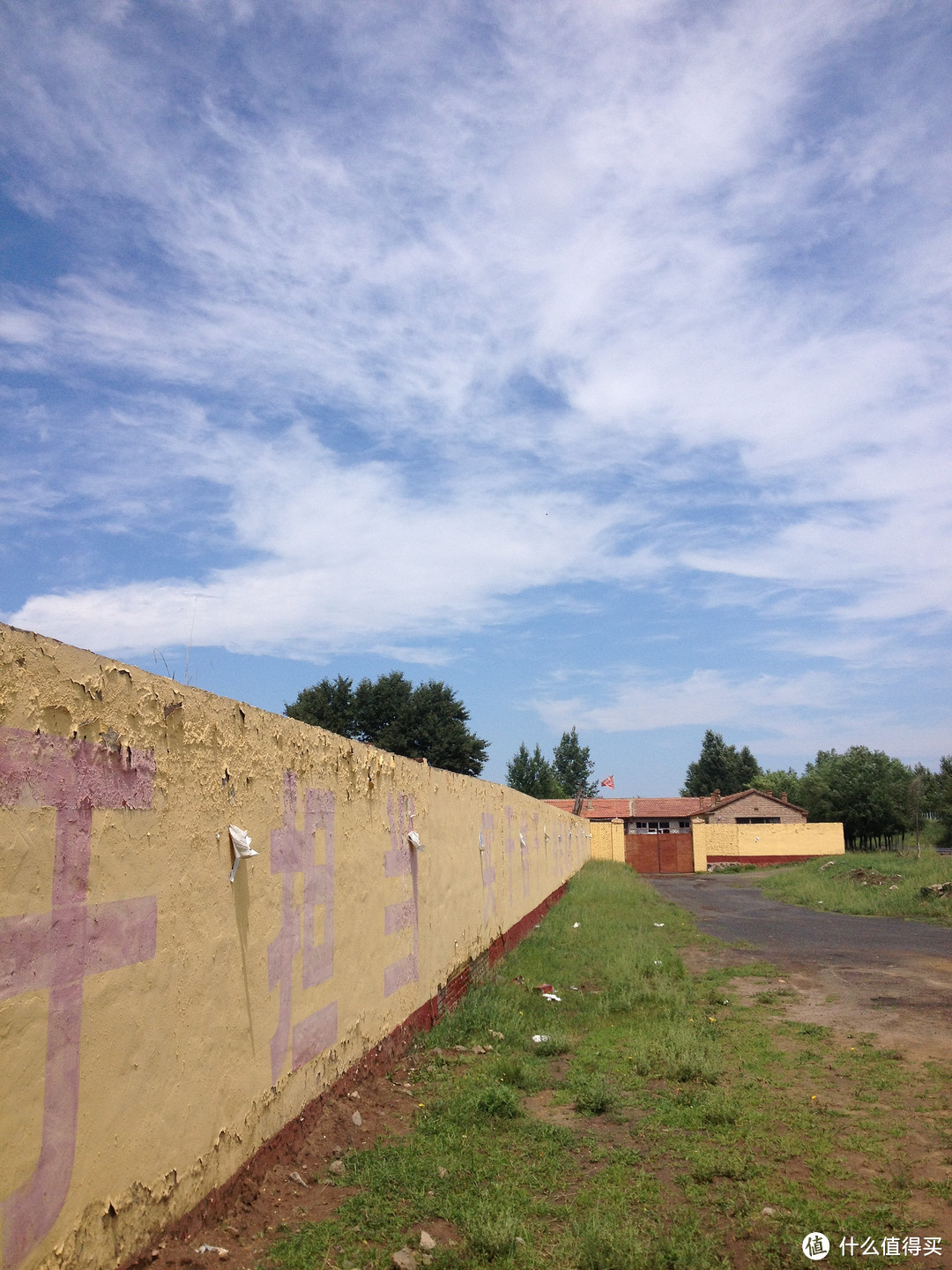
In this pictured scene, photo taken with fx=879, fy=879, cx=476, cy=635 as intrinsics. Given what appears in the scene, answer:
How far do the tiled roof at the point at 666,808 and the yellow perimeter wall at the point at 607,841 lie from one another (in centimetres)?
1409

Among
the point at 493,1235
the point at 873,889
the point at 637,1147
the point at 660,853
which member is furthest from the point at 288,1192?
the point at 660,853

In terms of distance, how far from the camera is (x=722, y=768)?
86.4 meters

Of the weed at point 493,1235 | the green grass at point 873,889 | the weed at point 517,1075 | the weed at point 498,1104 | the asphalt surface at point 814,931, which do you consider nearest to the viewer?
the weed at point 493,1235

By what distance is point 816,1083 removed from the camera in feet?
20.3

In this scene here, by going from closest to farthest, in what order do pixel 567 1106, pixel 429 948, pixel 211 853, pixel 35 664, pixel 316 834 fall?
pixel 35 664 < pixel 211 853 < pixel 316 834 < pixel 567 1106 < pixel 429 948

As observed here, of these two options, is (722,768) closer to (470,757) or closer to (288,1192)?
(470,757)

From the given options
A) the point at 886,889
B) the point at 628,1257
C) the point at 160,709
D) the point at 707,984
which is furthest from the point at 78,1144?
the point at 886,889

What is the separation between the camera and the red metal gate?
41.5 m

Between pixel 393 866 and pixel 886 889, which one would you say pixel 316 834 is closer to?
pixel 393 866

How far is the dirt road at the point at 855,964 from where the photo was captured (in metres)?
8.00

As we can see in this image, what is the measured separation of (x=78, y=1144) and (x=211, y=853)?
4.06 ft

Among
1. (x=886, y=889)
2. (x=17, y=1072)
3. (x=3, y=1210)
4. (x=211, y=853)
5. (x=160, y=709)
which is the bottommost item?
(x=886, y=889)

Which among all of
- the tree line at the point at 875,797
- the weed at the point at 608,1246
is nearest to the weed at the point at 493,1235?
the weed at the point at 608,1246

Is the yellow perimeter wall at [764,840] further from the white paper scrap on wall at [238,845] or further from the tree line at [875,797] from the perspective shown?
the white paper scrap on wall at [238,845]
